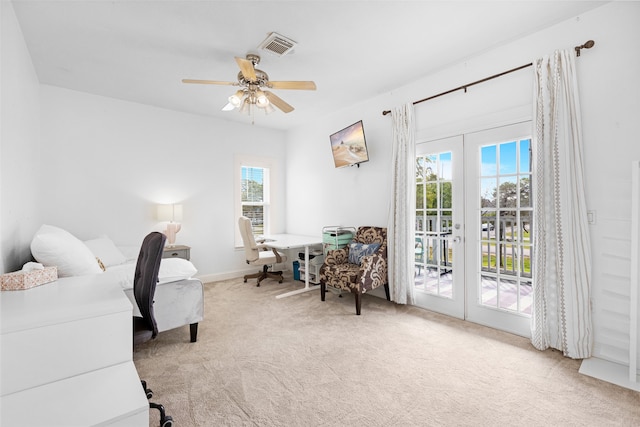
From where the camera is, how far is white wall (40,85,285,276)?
11.8ft

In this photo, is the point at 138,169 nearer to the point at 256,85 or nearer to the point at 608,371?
the point at 256,85

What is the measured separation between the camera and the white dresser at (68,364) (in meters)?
0.99

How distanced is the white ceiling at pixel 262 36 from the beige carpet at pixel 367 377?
2.77 meters

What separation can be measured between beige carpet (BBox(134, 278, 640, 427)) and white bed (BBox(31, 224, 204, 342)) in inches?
11.7

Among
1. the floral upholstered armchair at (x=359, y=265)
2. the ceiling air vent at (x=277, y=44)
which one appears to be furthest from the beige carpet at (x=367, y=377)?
the ceiling air vent at (x=277, y=44)

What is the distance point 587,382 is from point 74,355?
3023 millimetres

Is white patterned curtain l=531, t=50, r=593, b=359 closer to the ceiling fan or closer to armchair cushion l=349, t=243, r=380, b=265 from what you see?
armchair cushion l=349, t=243, r=380, b=265

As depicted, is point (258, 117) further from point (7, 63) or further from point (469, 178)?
point (469, 178)

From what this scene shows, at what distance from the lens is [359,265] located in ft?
12.1

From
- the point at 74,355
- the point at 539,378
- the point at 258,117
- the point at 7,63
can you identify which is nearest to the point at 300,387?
the point at 74,355

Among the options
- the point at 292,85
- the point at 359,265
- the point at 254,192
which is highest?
the point at 292,85

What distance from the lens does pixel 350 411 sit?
5.66ft

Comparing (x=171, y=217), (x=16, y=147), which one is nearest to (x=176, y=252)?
(x=171, y=217)

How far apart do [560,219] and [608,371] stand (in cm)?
115
